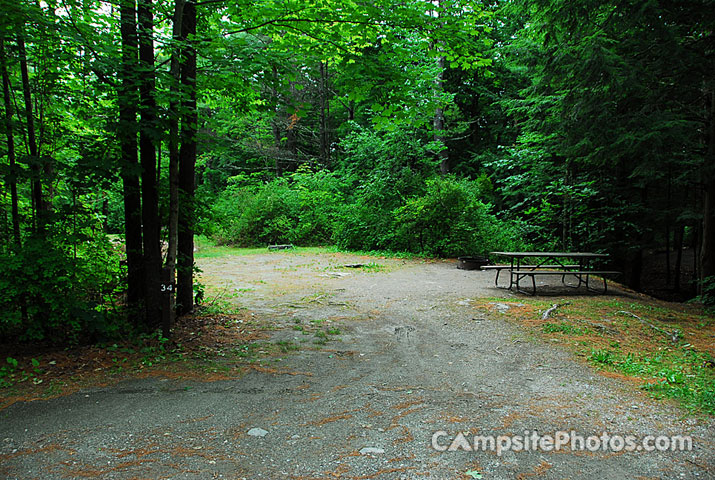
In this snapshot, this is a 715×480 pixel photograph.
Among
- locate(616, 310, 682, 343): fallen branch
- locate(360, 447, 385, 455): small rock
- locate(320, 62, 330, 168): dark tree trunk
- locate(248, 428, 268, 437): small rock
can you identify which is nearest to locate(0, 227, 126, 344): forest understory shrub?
locate(248, 428, 268, 437): small rock

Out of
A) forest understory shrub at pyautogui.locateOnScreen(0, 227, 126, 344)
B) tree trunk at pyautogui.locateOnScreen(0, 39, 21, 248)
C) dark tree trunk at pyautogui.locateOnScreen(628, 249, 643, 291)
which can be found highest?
tree trunk at pyautogui.locateOnScreen(0, 39, 21, 248)

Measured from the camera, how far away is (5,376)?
3818mm

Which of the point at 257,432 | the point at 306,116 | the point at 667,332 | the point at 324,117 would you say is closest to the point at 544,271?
the point at 667,332

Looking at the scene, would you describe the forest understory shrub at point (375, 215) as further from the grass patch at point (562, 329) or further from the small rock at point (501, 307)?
the grass patch at point (562, 329)

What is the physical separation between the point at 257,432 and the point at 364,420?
2.59 ft

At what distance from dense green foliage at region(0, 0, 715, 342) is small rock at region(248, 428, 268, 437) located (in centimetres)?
259

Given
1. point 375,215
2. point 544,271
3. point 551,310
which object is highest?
point 375,215

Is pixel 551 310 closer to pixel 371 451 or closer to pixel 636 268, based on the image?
pixel 371 451

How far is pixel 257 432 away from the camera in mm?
2922

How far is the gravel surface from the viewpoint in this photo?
249cm

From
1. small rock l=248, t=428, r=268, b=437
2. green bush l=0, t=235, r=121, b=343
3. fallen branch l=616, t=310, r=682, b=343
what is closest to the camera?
small rock l=248, t=428, r=268, b=437

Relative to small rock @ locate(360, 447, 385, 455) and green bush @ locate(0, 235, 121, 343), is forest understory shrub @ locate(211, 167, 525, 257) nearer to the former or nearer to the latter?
green bush @ locate(0, 235, 121, 343)

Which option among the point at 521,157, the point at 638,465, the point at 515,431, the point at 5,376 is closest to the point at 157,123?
the point at 5,376

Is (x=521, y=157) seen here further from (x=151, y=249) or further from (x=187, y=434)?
(x=187, y=434)
